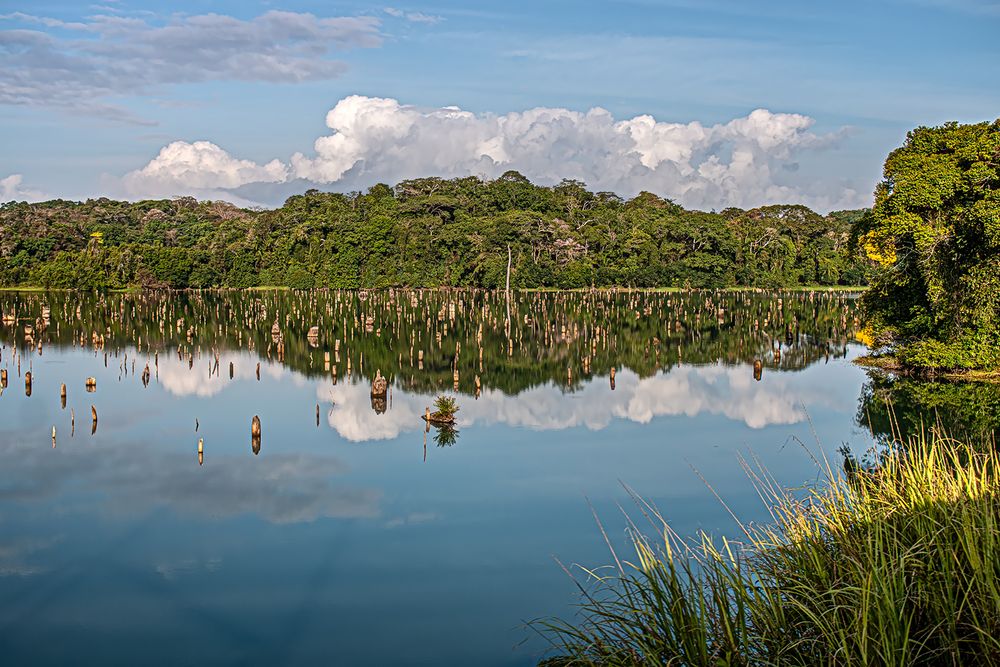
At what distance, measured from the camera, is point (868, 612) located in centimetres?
724

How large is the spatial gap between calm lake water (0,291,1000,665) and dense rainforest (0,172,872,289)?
4902 centimetres

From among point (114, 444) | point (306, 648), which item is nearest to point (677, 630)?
point (306, 648)

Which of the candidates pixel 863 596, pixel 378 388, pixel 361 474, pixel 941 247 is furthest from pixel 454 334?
pixel 863 596

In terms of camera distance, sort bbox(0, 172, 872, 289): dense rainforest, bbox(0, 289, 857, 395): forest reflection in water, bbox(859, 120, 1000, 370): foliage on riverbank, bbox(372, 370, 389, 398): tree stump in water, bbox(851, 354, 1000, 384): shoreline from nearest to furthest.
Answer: bbox(859, 120, 1000, 370): foliage on riverbank → bbox(372, 370, 389, 398): tree stump in water → bbox(851, 354, 1000, 384): shoreline → bbox(0, 289, 857, 395): forest reflection in water → bbox(0, 172, 872, 289): dense rainforest

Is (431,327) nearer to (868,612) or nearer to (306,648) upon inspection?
(306,648)

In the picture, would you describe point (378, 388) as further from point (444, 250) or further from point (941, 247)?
point (444, 250)

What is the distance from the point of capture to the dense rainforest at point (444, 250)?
306ft

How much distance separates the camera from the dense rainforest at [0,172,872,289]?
93.4 meters

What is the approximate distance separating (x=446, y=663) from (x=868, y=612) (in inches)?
216

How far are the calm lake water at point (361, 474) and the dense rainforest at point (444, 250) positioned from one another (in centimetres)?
4902

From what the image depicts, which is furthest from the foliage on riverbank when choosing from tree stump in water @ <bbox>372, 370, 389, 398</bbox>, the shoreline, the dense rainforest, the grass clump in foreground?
the dense rainforest

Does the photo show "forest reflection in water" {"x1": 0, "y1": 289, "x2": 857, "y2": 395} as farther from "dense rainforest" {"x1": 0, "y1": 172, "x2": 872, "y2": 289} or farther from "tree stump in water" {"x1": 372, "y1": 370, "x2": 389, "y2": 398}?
"dense rainforest" {"x1": 0, "y1": 172, "x2": 872, "y2": 289}

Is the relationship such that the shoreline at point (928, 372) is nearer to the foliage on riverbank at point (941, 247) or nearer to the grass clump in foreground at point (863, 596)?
the foliage on riverbank at point (941, 247)

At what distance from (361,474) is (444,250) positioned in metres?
78.0
